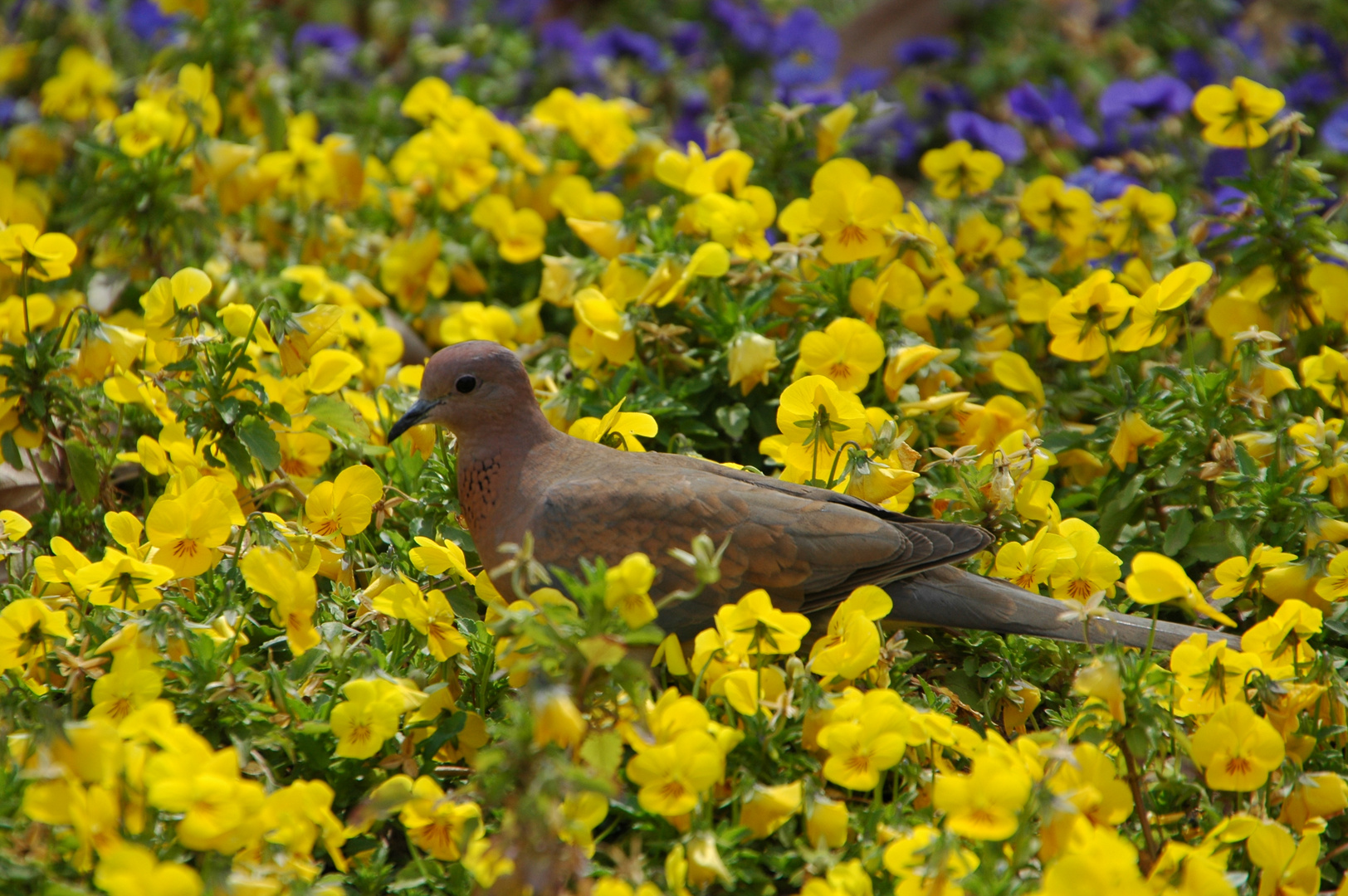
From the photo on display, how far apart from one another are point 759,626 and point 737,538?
1.27 feet

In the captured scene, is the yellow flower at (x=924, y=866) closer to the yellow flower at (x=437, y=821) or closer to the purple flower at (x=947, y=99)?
the yellow flower at (x=437, y=821)

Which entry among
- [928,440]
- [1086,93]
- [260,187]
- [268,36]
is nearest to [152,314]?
[260,187]

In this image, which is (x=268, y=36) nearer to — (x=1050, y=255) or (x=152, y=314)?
(x=152, y=314)

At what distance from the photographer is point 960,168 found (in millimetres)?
3510

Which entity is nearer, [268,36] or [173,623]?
[173,623]

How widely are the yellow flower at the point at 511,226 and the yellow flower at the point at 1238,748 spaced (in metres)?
2.42

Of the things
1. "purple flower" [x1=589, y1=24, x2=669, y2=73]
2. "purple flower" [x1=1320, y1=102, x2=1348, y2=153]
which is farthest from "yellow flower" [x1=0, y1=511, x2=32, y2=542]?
"purple flower" [x1=1320, y1=102, x2=1348, y2=153]

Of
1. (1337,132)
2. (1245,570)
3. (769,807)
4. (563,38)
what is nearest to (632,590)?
(769,807)

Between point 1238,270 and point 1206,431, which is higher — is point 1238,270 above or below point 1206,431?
above

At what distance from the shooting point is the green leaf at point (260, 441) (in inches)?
100.0

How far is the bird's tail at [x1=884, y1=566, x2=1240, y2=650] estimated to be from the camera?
2381 mm

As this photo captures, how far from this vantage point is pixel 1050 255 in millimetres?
3748

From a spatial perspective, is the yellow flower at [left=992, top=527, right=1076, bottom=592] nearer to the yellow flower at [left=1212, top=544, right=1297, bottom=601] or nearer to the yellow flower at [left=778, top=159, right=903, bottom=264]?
the yellow flower at [left=1212, top=544, right=1297, bottom=601]

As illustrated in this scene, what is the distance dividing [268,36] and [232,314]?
3.40 metres
